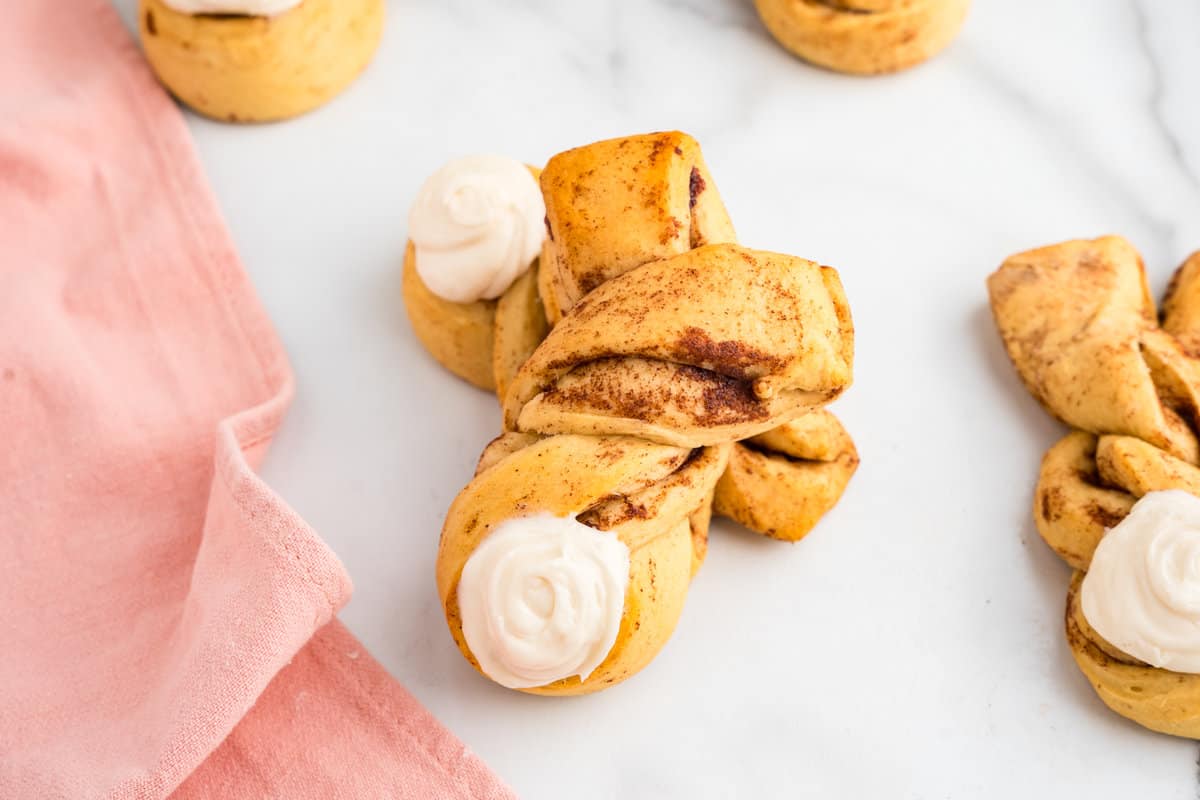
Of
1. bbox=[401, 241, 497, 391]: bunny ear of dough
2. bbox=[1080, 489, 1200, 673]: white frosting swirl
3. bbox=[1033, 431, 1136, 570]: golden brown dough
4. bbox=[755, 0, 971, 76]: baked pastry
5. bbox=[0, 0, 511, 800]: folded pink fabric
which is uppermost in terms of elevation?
bbox=[755, 0, 971, 76]: baked pastry

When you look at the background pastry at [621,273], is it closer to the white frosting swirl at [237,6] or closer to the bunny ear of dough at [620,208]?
the bunny ear of dough at [620,208]

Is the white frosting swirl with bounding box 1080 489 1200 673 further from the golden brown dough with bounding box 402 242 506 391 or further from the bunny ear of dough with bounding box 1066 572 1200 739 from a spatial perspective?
the golden brown dough with bounding box 402 242 506 391

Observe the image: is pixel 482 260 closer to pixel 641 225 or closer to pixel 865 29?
pixel 641 225

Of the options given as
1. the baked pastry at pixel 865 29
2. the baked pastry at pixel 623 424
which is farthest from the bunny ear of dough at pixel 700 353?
the baked pastry at pixel 865 29

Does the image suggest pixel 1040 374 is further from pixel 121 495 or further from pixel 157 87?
pixel 157 87

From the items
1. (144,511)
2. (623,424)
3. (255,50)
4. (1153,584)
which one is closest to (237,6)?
(255,50)

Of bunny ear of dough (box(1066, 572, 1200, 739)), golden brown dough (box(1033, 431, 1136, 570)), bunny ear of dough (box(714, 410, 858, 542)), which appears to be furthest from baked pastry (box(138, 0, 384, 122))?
bunny ear of dough (box(1066, 572, 1200, 739))

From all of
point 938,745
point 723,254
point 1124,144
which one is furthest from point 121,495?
point 1124,144
